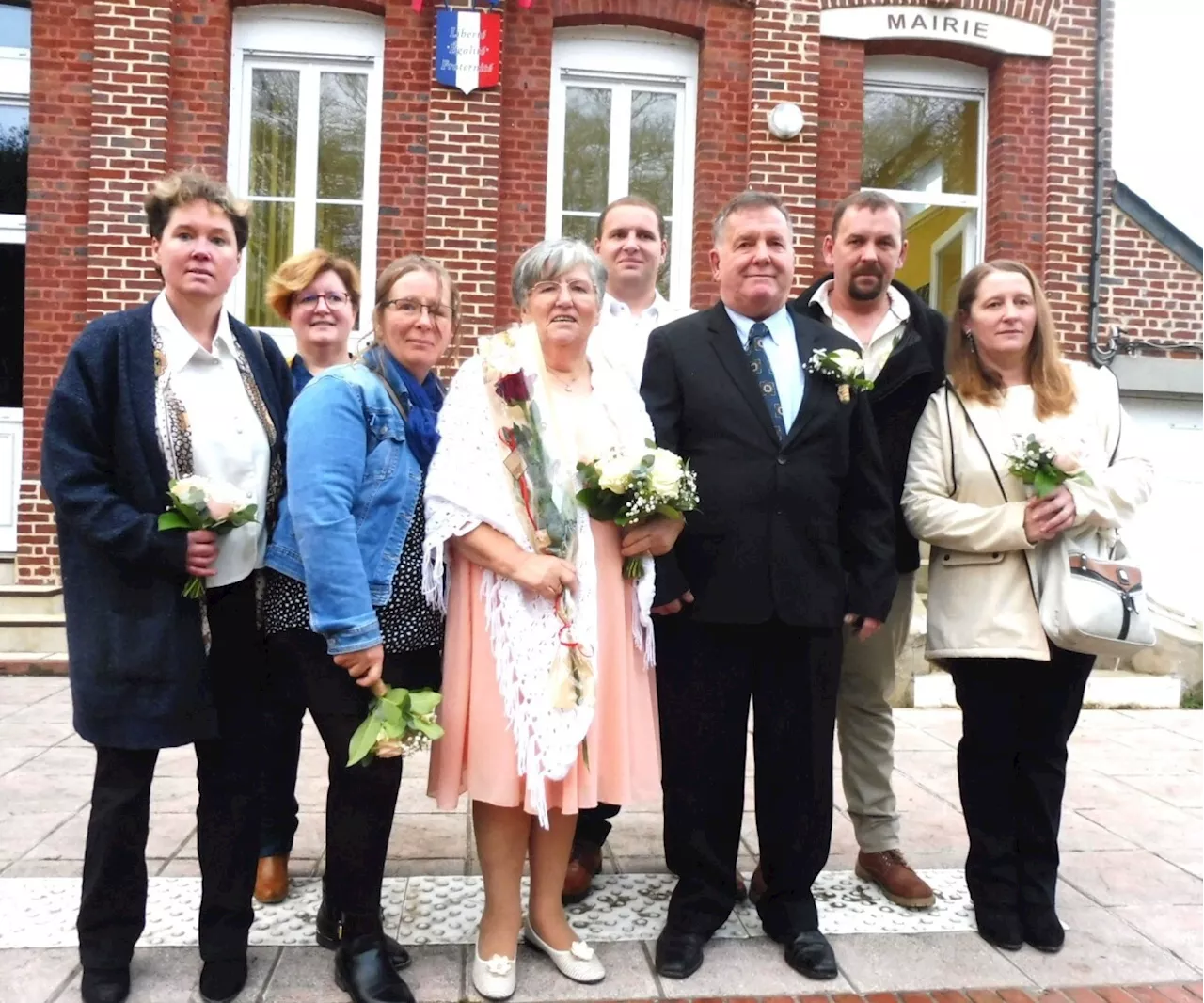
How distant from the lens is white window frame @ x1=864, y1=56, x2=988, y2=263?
8.54 m

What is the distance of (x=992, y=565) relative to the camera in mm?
3369

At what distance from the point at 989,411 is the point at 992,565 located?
0.52 meters

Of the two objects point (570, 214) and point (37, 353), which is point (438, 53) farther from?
point (37, 353)

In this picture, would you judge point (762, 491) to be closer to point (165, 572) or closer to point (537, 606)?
point (537, 606)

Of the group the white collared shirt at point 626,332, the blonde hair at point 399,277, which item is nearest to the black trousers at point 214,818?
the blonde hair at point 399,277

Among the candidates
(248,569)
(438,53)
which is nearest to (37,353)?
(438,53)

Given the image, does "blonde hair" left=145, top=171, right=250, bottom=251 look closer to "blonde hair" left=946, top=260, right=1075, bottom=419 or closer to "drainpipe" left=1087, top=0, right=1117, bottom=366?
"blonde hair" left=946, top=260, right=1075, bottom=419

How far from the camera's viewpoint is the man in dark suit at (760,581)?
312 centimetres

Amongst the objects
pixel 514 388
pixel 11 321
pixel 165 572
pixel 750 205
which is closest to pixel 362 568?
pixel 165 572

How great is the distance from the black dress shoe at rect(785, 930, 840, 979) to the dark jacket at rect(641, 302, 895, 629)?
3.22 feet

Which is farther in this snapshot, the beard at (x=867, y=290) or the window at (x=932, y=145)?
the window at (x=932, y=145)

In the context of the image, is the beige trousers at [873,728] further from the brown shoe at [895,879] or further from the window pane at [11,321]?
the window pane at [11,321]

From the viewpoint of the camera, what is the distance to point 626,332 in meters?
3.88

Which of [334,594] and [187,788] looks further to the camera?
[187,788]
